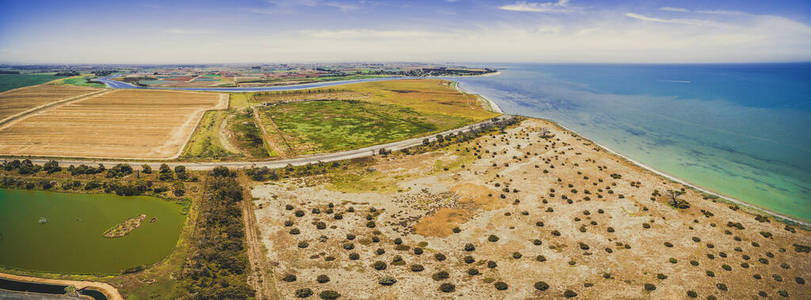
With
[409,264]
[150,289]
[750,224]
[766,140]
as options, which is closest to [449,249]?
[409,264]

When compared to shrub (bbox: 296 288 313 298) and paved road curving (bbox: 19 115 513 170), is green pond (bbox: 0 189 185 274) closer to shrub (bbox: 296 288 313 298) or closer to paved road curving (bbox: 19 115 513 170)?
paved road curving (bbox: 19 115 513 170)

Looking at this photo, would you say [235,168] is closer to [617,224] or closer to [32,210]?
[32,210]

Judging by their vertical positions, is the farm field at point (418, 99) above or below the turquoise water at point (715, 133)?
above

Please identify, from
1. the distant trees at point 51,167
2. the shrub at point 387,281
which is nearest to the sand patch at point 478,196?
the shrub at point 387,281

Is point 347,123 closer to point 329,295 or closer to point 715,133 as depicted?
point 329,295

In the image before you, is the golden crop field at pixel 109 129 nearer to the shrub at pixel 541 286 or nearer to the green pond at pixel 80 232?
the green pond at pixel 80 232

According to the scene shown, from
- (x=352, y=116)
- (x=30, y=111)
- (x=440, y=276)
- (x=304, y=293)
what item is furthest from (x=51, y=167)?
(x=352, y=116)

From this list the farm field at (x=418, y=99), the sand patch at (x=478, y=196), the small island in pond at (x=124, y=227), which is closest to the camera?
the small island in pond at (x=124, y=227)
